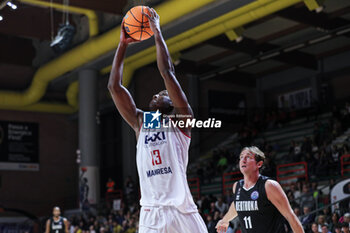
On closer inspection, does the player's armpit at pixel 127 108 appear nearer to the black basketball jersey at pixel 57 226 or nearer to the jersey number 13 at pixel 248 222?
the jersey number 13 at pixel 248 222

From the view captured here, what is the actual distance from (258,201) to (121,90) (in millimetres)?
1922

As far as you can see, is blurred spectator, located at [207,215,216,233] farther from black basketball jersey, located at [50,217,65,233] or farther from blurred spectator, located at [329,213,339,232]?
black basketball jersey, located at [50,217,65,233]

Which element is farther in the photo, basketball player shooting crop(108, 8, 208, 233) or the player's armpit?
the player's armpit

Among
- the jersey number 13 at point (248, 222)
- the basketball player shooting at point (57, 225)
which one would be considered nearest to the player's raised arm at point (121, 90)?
the jersey number 13 at point (248, 222)

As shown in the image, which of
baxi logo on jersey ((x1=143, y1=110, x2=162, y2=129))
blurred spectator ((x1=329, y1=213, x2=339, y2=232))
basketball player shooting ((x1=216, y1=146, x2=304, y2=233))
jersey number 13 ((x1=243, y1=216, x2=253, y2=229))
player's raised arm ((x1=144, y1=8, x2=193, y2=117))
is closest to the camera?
player's raised arm ((x1=144, y1=8, x2=193, y2=117))

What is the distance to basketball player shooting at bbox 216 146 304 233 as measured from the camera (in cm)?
566

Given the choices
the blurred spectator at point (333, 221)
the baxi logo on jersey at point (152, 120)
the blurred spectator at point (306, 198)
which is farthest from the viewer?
the blurred spectator at point (306, 198)

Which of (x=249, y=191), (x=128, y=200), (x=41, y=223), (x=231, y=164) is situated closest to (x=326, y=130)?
(x=231, y=164)

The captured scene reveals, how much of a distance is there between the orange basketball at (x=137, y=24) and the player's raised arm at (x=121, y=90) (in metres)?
0.35

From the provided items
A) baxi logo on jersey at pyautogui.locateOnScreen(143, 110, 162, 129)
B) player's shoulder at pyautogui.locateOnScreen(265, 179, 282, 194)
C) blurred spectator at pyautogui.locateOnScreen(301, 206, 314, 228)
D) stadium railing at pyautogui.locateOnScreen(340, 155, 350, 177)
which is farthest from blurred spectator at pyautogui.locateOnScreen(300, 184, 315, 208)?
baxi logo on jersey at pyautogui.locateOnScreen(143, 110, 162, 129)

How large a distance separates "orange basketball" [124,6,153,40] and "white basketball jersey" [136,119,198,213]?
100cm

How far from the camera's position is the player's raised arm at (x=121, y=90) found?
4730 millimetres

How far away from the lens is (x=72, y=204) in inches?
1067

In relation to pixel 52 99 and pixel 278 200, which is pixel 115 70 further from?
pixel 52 99
